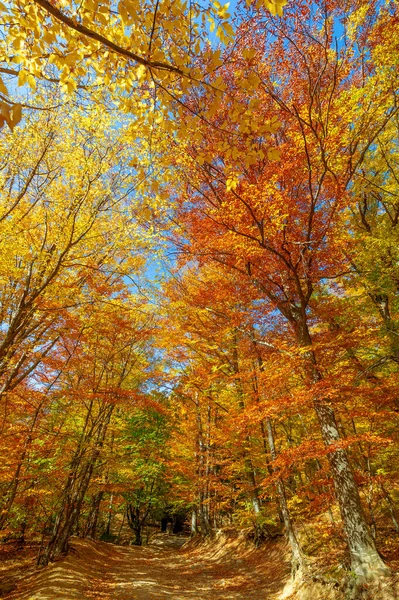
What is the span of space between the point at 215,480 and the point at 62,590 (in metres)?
6.73

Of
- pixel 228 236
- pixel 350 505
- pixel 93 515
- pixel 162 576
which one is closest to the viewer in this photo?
pixel 350 505

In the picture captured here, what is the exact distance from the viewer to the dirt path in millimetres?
6945

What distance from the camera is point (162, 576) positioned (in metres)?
9.77

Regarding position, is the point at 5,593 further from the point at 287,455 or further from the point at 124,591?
the point at 287,455

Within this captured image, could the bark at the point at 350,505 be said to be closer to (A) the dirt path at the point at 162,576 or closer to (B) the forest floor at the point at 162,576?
(B) the forest floor at the point at 162,576

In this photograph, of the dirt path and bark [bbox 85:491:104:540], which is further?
bark [bbox 85:491:104:540]

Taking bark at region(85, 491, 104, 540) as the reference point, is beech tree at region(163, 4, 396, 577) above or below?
above

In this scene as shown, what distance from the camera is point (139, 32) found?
2.47 m

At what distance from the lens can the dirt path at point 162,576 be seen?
6945 mm

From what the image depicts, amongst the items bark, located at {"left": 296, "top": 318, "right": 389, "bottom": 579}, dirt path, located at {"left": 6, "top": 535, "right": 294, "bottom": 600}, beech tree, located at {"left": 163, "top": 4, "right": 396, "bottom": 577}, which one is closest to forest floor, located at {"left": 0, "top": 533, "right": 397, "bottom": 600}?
dirt path, located at {"left": 6, "top": 535, "right": 294, "bottom": 600}

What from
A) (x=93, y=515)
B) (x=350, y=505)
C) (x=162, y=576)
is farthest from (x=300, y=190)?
(x=93, y=515)

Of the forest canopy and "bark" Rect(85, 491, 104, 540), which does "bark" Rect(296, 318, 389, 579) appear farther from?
"bark" Rect(85, 491, 104, 540)

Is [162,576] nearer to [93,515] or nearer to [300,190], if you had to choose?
[93,515]

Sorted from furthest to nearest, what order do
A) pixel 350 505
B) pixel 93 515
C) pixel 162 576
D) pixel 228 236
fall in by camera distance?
1. pixel 93 515
2. pixel 162 576
3. pixel 228 236
4. pixel 350 505
